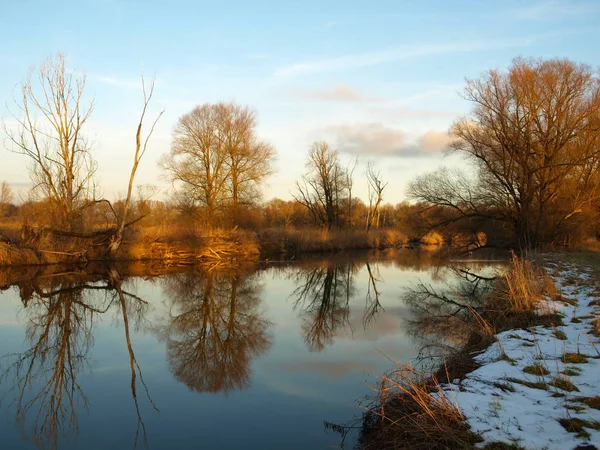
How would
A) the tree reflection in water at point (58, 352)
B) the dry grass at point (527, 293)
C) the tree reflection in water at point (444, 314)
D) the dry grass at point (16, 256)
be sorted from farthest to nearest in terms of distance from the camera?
1. the dry grass at point (16, 256)
2. the dry grass at point (527, 293)
3. the tree reflection in water at point (444, 314)
4. the tree reflection in water at point (58, 352)

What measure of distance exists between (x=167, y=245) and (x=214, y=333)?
14.6 metres

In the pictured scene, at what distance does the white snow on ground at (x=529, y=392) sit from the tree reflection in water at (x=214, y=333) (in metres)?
3.17

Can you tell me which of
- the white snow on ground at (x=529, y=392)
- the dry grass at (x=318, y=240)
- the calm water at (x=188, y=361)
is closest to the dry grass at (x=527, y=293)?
the white snow on ground at (x=529, y=392)

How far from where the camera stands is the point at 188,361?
728 cm

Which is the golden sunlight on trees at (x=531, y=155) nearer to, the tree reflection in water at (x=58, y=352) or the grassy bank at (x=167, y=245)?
the grassy bank at (x=167, y=245)

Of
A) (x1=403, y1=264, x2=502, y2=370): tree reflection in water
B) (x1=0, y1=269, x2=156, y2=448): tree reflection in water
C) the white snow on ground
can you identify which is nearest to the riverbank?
the white snow on ground

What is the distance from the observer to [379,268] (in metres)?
22.7

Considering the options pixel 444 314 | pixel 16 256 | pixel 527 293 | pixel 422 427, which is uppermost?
pixel 16 256

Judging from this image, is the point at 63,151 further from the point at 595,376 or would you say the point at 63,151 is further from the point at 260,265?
the point at 595,376

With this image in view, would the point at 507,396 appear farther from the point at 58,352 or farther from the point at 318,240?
the point at 318,240

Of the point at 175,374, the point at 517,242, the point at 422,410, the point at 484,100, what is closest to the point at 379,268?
the point at 517,242

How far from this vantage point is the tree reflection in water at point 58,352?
5.14 metres

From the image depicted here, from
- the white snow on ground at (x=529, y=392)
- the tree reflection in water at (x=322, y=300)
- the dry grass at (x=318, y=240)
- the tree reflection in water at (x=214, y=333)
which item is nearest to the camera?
the white snow on ground at (x=529, y=392)

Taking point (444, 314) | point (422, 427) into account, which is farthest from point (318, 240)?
point (422, 427)
